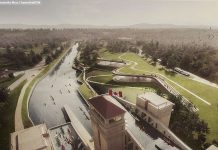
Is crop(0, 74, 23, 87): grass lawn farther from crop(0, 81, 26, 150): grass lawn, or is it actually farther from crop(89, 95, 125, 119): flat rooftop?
crop(89, 95, 125, 119): flat rooftop

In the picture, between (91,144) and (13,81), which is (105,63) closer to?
(13,81)

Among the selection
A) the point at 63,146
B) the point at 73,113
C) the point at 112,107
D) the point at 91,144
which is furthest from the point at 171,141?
the point at 73,113

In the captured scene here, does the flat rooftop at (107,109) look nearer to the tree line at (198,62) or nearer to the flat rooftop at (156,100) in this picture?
the flat rooftop at (156,100)

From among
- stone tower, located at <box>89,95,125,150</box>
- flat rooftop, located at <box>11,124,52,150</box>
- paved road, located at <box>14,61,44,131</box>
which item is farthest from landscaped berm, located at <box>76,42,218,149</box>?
flat rooftop, located at <box>11,124,52,150</box>

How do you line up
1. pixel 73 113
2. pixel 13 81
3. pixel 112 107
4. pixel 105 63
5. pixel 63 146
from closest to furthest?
1. pixel 112 107
2. pixel 63 146
3. pixel 73 113
4. pixel 13 81
5. pixel 105 63

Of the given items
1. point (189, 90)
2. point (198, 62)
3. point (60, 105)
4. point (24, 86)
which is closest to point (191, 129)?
point (189, 90)

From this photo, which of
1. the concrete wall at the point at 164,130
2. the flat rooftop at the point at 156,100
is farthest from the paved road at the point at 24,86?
the flat rooftop at the point at 156,100

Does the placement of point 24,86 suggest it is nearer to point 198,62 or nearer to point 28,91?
point 28,91
